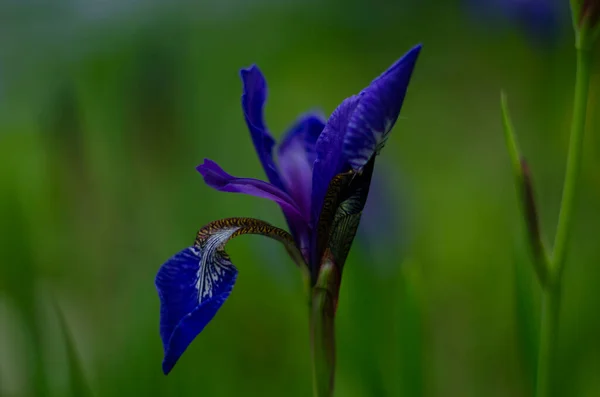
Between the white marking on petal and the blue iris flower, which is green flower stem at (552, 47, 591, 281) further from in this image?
the white marking on petal

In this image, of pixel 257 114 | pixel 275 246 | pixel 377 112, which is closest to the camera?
pixel 377 112

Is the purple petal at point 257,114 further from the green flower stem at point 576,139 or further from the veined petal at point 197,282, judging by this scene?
the green flower stem at point 576,139

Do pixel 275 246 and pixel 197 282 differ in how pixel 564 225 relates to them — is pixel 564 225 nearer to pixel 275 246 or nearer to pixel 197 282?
pixel 197 282

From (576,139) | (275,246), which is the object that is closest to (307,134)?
(576,139)

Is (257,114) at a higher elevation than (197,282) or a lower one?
higher

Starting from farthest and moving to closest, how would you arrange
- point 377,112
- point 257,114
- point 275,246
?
point 275,246
point 257,114
point 377,112

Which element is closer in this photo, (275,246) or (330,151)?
(330,151)

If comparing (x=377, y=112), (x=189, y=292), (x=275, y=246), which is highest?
(x=377, y=112)

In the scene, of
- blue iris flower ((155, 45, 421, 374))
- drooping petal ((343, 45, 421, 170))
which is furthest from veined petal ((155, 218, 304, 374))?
drooping petal ((343, 45, 421, 170))
